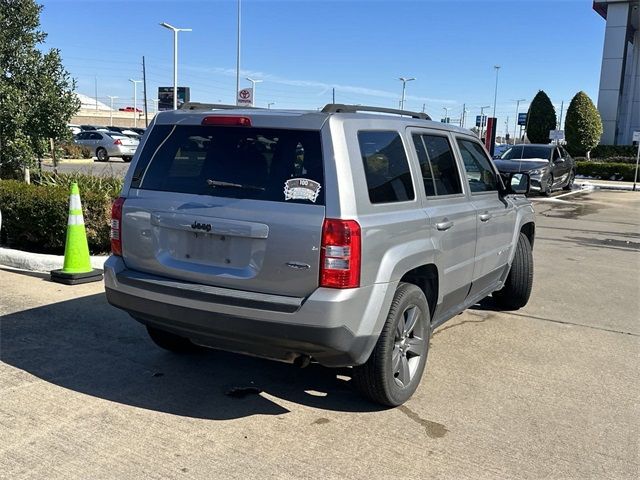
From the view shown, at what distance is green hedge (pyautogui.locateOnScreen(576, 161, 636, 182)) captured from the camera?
29.7 m

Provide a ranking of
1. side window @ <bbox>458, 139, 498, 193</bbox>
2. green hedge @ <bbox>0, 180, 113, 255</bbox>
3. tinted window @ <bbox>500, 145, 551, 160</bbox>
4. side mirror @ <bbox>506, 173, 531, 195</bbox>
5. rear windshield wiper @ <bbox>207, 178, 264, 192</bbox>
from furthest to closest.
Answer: tinted window @ <bbox>500, 145, 551, 160</bbox>, green hedge @ <bbox>0, 180, 113, 255</bbox>, side mirror @ <bbox>506, 173, 531, 195</bbox>, side window @ <bbox>458, 139, 498, 193</bbox>, rear windshield wiper @ <bbox>207, 178, 264, 192</bbox>

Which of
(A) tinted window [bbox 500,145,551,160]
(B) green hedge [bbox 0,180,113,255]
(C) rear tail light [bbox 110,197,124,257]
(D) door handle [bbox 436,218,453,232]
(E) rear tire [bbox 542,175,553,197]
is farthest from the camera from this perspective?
(A) tinted window [bbox 500,145,551,160]

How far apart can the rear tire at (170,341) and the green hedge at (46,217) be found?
3.48 m

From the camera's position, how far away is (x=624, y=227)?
1388cm

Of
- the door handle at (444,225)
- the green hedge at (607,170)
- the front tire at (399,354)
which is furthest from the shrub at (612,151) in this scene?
the front tire at (399,354)

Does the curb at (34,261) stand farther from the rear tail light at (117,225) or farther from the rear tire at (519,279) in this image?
the rear tire at (519,279)

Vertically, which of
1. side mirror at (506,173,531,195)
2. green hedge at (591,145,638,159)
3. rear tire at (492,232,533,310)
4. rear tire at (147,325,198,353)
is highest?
green hedge at (591,145,638,159)

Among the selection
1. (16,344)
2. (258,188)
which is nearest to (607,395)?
(258,188)

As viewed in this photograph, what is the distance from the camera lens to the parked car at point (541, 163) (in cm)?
1941

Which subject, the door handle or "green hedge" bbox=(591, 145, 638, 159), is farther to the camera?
"green hedge" bbox=(591, 145, 638, 159)

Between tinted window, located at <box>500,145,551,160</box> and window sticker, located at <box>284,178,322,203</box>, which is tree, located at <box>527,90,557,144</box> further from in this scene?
window sticker, located at <box>284,178,322,203</box>

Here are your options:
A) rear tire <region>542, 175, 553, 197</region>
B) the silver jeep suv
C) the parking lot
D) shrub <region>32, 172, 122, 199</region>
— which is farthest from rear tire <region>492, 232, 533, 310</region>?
rear tire <region>542, 175, 553, 197</region>

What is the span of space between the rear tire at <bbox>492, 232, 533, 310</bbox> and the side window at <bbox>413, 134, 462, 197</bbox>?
1.83 m

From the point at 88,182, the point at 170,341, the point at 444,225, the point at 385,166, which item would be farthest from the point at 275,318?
the point at 88,182
